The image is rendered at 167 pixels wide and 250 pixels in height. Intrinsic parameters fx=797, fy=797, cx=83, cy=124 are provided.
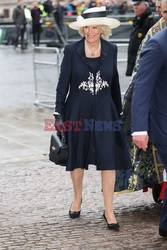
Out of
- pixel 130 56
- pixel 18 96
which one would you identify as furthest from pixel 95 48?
pixel 18 96

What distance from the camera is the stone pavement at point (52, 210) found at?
5953mm

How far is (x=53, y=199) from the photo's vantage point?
7.28 m

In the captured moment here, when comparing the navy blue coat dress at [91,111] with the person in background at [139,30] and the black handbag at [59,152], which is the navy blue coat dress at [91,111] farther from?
the person in background at [139,30]

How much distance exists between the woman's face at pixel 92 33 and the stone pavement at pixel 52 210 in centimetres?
148

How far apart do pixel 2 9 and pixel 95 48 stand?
54.6 meters

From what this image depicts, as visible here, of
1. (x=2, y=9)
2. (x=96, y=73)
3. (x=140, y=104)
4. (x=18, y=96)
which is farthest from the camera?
(x=2, y=9)

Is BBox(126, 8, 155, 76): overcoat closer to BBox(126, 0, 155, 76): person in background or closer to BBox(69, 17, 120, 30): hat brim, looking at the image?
BBox(126, 0, 155, 76): person in background

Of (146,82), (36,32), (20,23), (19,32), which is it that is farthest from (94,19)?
(20,23)

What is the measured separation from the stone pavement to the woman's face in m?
1.48

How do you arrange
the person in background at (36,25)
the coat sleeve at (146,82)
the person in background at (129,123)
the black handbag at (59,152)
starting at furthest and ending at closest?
the person in background at (36,25), the person in background at (129,123), the black handbag at (59,152), the coat sleeve at (146,82)

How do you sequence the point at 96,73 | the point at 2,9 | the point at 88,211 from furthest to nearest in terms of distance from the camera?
1. the point at 2,9
2. the point at 88,211
3. the point at 96,73

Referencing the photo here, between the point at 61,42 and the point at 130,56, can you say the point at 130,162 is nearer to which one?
the point at 130,56

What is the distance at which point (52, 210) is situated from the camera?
6898 millimetres

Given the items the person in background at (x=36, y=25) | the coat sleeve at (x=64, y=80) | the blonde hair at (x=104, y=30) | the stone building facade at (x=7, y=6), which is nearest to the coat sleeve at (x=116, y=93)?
the blonde hair at (x=104, y=30)
